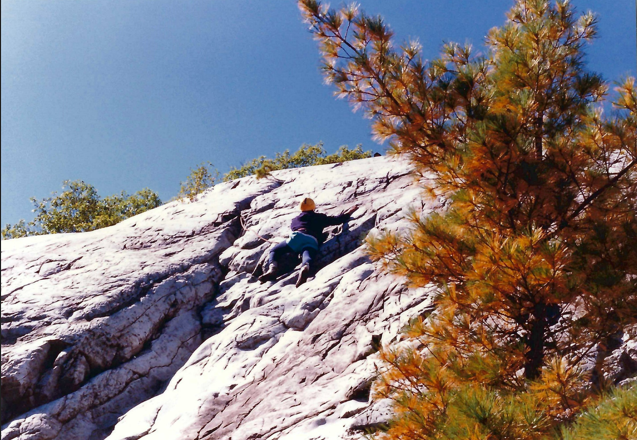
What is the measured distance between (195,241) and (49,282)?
3007 millimetres

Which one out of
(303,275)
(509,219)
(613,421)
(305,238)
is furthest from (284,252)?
(613,421)

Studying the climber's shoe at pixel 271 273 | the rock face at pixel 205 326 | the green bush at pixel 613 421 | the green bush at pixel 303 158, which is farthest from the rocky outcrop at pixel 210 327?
the green bush at pixel 303 158

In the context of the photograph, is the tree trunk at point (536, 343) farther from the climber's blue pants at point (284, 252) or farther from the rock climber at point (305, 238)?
the climber's blue pants at point (284, 252)

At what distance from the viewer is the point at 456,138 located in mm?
4426

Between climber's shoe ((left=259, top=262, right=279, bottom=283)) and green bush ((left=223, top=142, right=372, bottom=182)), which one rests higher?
green bush ((left=223, top=142, right=372, bottom=182))

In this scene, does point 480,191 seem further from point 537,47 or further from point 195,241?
point 195,241

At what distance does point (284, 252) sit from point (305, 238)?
536 millimetres

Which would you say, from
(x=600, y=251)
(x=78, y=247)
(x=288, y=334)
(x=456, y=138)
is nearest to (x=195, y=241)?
(x=78, y=247)

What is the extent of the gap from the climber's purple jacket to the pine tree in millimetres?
4706

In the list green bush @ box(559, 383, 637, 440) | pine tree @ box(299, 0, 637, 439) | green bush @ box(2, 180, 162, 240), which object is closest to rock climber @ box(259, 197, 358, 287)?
pine tree @ box(299, 0, 637, 439)

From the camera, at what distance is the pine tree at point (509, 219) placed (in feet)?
10.8

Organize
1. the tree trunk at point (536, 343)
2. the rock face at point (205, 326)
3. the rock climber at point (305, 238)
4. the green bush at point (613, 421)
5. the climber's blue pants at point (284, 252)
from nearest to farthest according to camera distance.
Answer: the green bush at point (613, 421) < the tree trunk at point (536, 343) < the rock face at point (205, 326) < the climber's blue pants at point (284, 252) < the rock climber at point (305, 238)

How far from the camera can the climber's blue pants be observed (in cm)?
873

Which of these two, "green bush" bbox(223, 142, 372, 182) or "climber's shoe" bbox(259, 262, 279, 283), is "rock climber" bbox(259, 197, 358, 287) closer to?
"climber's shoe" bbox(259, 262, 279, 283)
